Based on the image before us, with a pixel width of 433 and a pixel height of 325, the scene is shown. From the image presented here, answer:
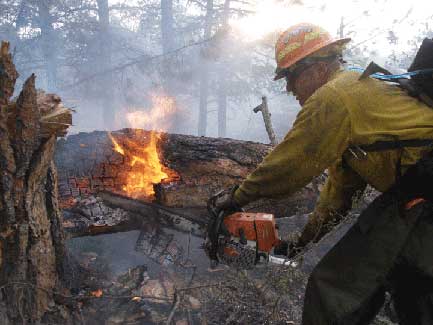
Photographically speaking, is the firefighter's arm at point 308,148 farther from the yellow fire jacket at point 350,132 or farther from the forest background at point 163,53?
the forest background at point 163,53

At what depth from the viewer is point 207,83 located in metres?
21.0

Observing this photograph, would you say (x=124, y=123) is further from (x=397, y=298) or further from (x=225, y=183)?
(x=397, y=298)

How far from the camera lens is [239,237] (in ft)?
8.50

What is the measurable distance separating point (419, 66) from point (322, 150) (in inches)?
29.1

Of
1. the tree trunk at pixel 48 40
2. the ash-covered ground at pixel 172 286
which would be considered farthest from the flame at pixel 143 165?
the tree trunk at pixel 48 40

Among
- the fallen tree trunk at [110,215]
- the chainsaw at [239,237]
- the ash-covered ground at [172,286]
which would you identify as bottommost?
the ash-covered ground at [172,286]

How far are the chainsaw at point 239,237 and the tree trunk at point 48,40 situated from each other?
71.0 ft


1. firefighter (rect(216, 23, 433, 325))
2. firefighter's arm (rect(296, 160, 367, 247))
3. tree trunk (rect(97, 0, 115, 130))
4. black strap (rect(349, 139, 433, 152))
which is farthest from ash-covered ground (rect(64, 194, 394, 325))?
tree trunk (rect(97, 0, 115, 130))

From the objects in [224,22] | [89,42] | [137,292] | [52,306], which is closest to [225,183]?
[137,292]

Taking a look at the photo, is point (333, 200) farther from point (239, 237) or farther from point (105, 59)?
point (105, 59)

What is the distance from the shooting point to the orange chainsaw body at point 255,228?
8.40 ft

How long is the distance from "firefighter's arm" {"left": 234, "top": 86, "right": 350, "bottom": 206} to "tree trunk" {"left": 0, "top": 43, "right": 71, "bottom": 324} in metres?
1.93

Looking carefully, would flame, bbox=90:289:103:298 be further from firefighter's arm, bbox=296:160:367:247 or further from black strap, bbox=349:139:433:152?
black strap, bbox=349:139:433:152

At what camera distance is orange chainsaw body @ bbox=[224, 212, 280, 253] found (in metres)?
2.56
